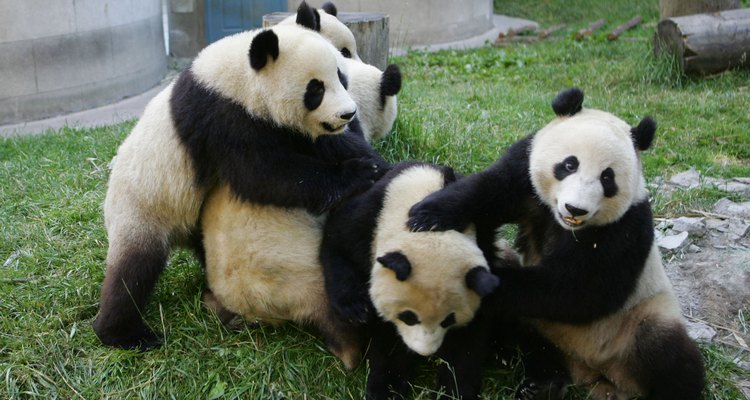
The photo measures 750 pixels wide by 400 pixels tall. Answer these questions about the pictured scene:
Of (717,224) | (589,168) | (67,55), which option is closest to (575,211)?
(589,168)

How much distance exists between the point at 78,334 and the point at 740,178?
5.48m

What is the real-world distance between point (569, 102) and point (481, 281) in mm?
1074

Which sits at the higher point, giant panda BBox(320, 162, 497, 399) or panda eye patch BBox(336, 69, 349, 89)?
panda eye patch BBox(336, 69, 349, 89)

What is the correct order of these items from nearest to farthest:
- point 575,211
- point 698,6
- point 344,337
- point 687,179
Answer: point 575,211 → point 344,337 → point 687,179 → point 698,6

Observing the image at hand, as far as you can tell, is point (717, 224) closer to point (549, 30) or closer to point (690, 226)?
point (690, 226)

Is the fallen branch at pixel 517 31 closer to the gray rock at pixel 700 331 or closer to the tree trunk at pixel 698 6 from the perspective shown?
the tree trunk at pixel 698 6

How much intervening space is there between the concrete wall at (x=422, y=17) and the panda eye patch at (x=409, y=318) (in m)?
11.6

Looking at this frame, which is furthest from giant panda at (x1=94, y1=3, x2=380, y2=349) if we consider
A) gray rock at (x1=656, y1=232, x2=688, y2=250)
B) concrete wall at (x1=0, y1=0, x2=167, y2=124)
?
concrete wall at (x1=0, y1=0, x2=167, y2=124)

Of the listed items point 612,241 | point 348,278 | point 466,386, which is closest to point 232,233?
point 348,278

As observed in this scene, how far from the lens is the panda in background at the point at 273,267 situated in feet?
13.7

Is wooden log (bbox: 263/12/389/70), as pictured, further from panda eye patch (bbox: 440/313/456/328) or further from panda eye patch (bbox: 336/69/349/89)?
panda eye patch (bbox: 440/313/456/328)

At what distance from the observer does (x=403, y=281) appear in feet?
12.1

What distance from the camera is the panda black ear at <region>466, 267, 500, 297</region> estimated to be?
355cm

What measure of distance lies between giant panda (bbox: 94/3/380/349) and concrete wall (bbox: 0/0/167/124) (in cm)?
714
